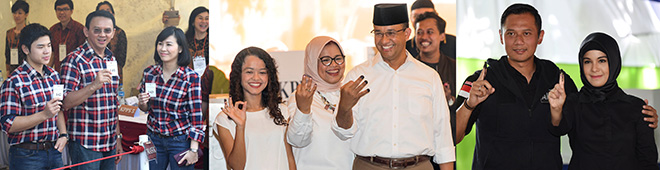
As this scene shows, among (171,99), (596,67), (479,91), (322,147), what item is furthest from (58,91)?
(596,67)

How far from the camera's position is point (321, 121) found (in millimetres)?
3805

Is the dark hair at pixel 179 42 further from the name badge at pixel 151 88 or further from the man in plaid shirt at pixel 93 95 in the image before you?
the man in plaid shirt at pixel 93 95

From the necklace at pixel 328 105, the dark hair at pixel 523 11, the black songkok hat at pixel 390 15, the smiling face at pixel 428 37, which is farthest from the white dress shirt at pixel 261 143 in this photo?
the dark hair at pixel 523 11

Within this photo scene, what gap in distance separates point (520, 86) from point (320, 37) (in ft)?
4.94

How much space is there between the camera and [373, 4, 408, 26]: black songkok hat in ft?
12.4

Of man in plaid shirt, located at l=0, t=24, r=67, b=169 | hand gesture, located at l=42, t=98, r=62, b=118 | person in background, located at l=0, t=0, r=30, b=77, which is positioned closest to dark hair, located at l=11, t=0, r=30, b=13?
person in background, located at l=0, t=0, r=30, b=77

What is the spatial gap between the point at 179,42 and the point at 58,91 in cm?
94

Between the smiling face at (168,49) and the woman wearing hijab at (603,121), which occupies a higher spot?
the smiling face at (168,49)

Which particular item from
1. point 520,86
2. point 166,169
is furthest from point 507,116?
point 166,169

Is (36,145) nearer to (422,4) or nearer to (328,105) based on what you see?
(328,105)

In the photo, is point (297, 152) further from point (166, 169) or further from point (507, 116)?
point (507, 116)

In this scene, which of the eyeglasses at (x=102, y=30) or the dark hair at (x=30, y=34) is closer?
the dark hair at (x=30, y=34)

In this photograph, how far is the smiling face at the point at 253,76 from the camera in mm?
3791

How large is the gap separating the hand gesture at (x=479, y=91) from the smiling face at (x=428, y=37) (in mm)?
389
